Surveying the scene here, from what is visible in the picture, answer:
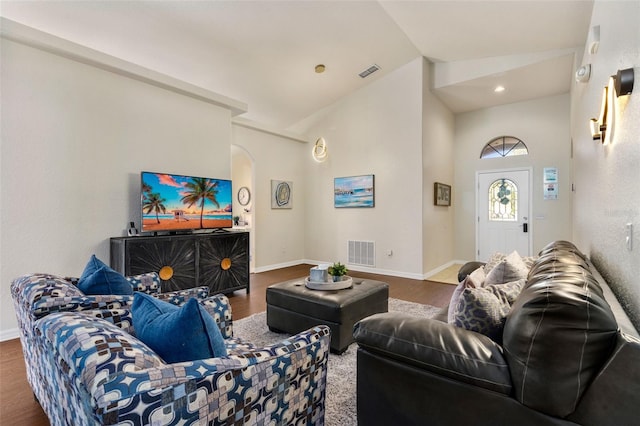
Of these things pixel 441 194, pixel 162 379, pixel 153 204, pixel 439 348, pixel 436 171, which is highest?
pixel 436 171

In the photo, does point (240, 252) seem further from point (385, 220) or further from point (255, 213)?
point (385, 220)

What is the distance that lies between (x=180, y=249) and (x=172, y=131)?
163 cm

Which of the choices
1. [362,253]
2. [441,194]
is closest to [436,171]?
[441,194]

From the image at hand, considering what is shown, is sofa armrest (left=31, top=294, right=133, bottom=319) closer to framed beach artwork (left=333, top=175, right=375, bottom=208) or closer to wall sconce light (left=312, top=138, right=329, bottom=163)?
framed beach artwork (left=333, top=175, right=375, bottom=208)

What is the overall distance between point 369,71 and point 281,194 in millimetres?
2885

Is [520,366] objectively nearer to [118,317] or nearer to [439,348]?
[439,348]

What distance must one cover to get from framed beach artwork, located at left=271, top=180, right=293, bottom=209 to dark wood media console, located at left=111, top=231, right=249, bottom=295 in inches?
72.6

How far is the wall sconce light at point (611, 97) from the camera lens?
4.49 feet

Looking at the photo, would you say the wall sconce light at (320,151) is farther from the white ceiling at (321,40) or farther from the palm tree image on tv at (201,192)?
the palm tree image on tv at (201,192)

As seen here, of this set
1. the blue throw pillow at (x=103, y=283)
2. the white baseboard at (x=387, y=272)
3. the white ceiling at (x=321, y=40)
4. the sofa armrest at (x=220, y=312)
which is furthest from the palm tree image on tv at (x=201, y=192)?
→ the white baseboard at (x=387, y=272)

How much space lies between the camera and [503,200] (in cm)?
620

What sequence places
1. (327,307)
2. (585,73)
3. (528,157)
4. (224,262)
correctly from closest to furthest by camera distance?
(327,307)
(585,73)
(224,262)
(528,157)

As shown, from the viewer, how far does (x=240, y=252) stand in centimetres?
447

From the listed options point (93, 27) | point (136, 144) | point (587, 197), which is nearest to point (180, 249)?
point (136, 144)
